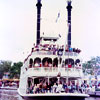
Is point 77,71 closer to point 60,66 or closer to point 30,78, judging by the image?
point 60,66

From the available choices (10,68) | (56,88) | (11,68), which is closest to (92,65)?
(11,68)

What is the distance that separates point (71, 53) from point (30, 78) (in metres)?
3.74

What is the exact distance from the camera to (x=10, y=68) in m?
73.3

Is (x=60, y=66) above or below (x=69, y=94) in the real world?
above

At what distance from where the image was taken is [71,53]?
2116 centimetres

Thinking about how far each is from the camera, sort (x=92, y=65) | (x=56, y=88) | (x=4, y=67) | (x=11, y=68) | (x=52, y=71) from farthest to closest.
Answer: (x=4, y=67), (x=11, y=68), (x=92, y=65), (x=52, y=71), (x=56, y=88)

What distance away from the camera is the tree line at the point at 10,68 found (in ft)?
232

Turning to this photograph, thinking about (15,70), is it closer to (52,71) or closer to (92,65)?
(92,65)

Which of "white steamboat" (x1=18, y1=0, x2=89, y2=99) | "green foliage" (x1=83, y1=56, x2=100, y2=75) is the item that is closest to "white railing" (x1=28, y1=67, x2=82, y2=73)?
"white steamboat" (x1=18, y1=0, x2=89, y2=99)

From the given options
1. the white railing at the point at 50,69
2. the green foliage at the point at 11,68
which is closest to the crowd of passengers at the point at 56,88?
the white railing at the point at 50,69

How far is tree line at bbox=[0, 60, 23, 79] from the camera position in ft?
232

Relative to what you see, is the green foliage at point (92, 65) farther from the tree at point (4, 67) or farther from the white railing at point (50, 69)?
the white railing at point (50, 69)

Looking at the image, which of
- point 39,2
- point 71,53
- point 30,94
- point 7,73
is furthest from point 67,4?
point 7,73

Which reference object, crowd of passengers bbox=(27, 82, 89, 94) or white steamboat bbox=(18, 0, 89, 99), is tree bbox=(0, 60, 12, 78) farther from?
crowd of passengers bbox=(27, 82, 89, 94)
